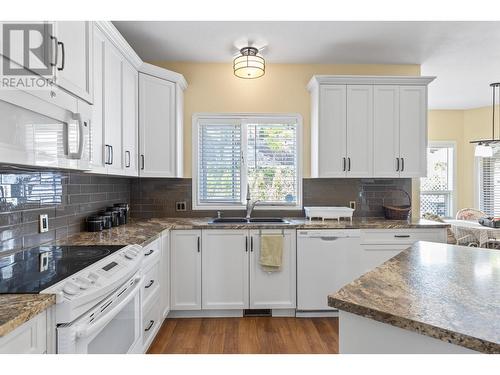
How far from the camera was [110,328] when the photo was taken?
150 cm

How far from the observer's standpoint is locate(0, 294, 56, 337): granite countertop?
2.99 feet

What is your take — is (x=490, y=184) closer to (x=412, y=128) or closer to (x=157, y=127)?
(x=412, y=128)

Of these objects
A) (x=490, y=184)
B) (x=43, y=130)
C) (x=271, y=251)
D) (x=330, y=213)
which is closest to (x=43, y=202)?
(x=43, y=130)

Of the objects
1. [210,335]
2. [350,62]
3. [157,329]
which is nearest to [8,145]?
[157,329]

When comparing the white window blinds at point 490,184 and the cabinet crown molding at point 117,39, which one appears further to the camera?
the white window blinds at point 490,184

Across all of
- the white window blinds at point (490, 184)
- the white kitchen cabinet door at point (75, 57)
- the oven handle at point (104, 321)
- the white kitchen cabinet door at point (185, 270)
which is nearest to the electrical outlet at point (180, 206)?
the white kitchen cabinet door at point (185, 270)

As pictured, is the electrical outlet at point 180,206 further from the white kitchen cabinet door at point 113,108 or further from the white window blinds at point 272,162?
the white kitchen cabinet door at point 113,108

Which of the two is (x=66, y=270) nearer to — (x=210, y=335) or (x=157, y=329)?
(x=157, y=329)

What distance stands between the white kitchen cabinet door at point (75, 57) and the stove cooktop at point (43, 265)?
0.91 m

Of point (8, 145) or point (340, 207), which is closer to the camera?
point (8, 145)

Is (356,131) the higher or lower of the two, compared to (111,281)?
higher

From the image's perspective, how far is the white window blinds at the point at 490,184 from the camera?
5.52 metres
